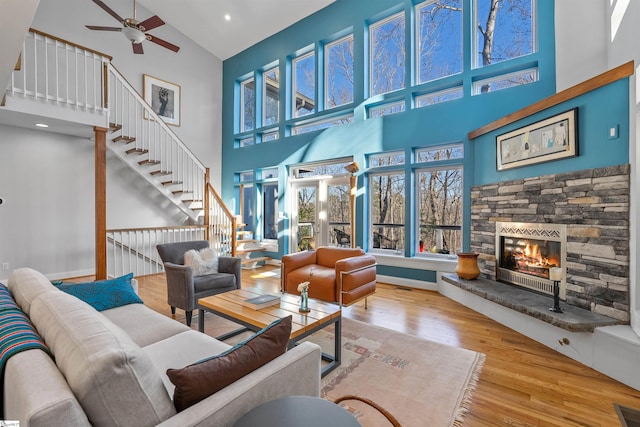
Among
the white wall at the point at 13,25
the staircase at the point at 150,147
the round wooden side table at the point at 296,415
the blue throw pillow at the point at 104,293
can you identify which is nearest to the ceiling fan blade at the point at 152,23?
the white wall at the point at 13,25

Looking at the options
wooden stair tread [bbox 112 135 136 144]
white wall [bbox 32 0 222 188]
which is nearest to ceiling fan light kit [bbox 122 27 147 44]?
wooden stair tread [bbox 112 135 136 144]

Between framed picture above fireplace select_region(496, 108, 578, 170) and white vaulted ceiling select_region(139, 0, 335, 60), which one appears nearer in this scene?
framed picture above fireplace select_region(496, 108, 578, 170)

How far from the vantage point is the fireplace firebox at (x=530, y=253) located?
10.4 feet

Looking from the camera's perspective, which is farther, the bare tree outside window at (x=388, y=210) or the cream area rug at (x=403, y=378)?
the bare tree outside window at (x=388, y=210)

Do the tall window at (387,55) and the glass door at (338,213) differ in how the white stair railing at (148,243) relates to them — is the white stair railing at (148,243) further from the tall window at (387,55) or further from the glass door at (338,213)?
the tall window at (387,55)

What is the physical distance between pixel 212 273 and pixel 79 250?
150 inches

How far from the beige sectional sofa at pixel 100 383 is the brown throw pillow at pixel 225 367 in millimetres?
29

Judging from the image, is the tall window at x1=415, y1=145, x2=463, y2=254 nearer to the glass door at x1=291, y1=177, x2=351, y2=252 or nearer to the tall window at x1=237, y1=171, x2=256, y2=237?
the glass door at x1=291, y1=177, x2=351, y2=252

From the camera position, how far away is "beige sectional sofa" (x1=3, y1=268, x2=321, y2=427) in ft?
2.78

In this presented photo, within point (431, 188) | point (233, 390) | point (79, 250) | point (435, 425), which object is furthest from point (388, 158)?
point (79, 250)

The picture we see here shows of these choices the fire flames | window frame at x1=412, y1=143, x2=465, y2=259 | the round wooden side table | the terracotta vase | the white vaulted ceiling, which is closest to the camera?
the round wooden side table

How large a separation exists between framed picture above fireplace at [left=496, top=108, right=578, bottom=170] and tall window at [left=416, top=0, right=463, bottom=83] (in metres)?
1.89

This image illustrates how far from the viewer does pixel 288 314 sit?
251cm

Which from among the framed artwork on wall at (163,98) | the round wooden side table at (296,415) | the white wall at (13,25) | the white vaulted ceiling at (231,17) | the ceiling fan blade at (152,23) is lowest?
the round wooden side table at (296,415)
